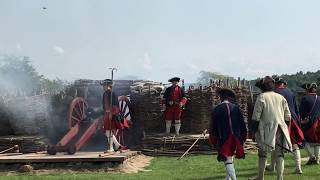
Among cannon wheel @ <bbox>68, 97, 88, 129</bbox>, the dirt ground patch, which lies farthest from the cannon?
the dirt ground patch

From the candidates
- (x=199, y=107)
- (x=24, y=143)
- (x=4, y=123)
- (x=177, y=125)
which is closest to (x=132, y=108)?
(x=177, y=125)

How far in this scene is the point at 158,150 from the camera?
47.5 feet

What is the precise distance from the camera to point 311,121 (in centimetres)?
1149

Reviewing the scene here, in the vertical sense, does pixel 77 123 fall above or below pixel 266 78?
below

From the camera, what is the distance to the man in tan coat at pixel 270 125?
8.65 m

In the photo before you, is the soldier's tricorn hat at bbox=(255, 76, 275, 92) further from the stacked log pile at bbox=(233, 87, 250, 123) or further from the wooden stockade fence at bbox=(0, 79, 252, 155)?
the stacked log pile at bbox=(233, 87, 250, 123)

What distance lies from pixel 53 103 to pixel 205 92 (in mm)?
4545

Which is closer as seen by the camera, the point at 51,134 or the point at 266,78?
the point at 266,78

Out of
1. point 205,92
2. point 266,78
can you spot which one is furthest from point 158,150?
point 266,78

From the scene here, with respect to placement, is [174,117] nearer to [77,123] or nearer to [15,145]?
Result: [77,123]

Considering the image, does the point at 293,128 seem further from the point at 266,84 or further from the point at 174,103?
the point at 174,103

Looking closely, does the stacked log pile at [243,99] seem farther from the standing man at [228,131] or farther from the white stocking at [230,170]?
the white stocking at [230,170]

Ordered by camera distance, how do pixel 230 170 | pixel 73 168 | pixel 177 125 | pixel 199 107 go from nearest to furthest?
pixel 230 170 < pixel 73 168 < pixel 177 125 < pixel 199 107

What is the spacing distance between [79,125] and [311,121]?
5960mm
